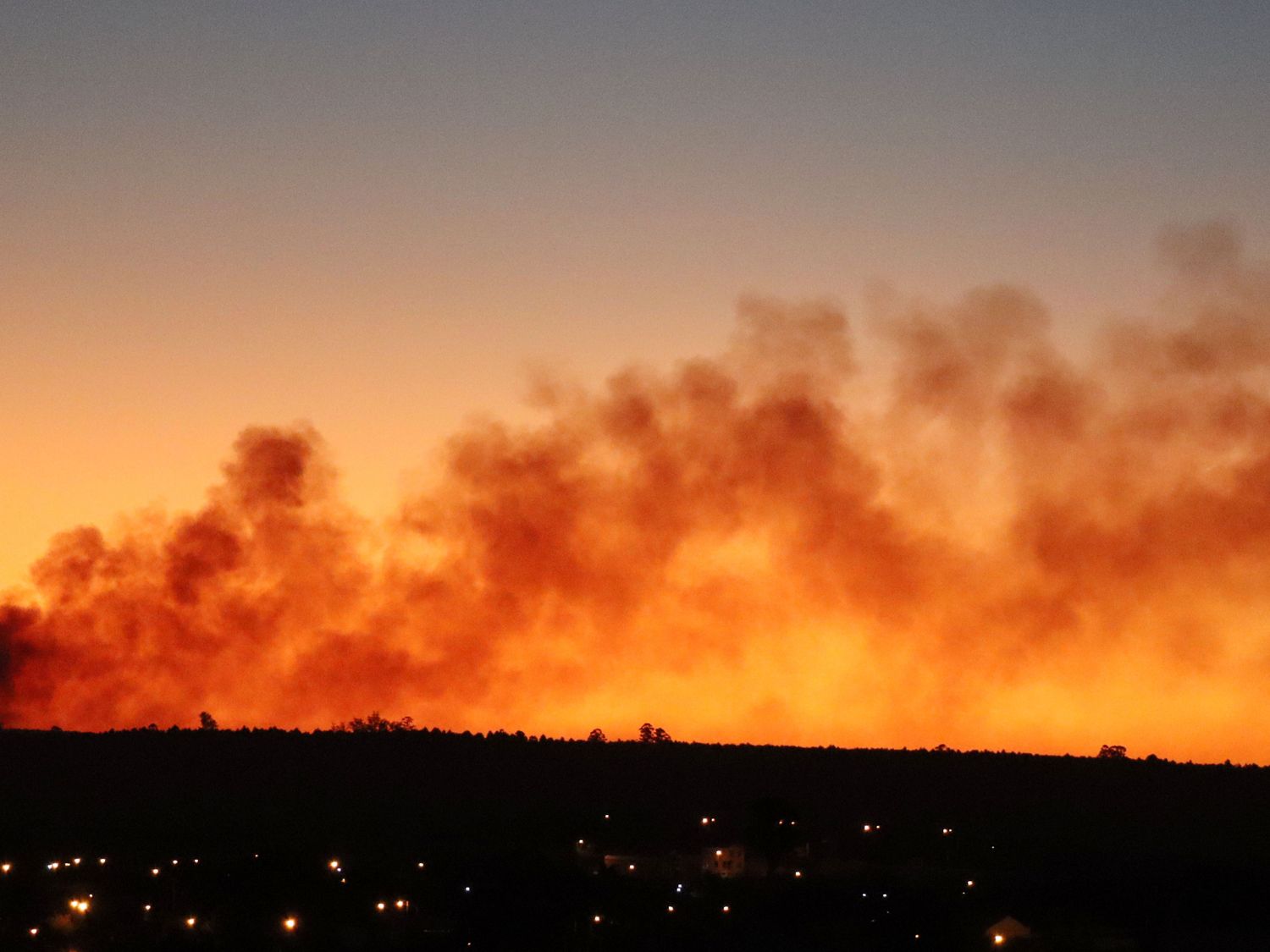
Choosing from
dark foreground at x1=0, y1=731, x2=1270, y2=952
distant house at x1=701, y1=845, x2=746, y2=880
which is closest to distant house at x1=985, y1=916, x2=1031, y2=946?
dark foreground at x1=0, y1=731, x2=1270, y2=952

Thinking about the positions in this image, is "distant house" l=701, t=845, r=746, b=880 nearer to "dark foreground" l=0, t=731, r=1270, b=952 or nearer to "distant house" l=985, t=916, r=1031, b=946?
"dark foreground" l=0, t=731, r=1270, b=952

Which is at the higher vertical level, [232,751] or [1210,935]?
[232,751]

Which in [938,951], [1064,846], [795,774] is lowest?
[938,951]

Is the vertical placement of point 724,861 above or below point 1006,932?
above

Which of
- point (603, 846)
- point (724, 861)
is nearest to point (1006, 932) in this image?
point (724, 861)

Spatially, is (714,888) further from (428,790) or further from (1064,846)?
(428,790)

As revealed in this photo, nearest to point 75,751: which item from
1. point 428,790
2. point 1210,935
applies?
point 428,790

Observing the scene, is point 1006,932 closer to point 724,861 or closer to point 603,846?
point 724,861
